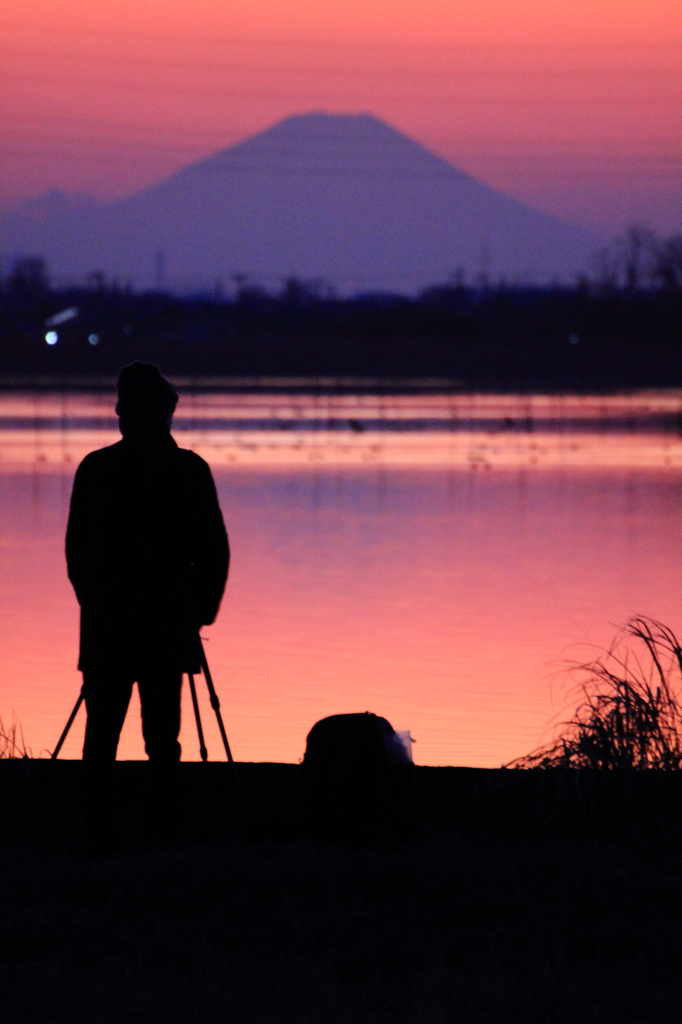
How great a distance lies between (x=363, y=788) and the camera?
5.22 m

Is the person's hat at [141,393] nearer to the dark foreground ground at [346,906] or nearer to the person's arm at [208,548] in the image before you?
the person's arm at [208,548]

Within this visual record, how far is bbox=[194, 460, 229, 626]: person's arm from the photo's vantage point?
4.98 meters

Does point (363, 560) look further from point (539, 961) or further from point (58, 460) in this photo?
point (58, 460)

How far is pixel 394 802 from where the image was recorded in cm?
525

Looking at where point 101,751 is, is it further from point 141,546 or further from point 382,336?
point 382,336

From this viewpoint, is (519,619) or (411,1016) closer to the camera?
(411,1016)

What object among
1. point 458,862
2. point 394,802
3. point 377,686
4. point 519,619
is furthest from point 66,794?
point 519,619

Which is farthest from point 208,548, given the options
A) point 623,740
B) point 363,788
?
point 623,740

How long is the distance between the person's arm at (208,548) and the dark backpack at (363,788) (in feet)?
2.04

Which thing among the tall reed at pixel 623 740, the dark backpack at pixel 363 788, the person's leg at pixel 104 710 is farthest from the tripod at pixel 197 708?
the tall reed at pixel 623 740

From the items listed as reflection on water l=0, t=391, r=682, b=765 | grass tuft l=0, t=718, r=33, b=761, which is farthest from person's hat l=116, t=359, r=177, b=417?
reflection on water l=0, t=391, r=682, b=765

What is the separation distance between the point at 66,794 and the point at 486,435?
2704 cm

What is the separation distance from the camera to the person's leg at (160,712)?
5.01 m

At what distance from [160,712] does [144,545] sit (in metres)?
0.49
